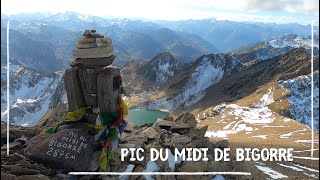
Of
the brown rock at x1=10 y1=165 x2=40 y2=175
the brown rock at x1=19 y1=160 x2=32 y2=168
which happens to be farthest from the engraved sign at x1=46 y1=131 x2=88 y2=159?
the brown rock at x1=10 y1=165 x2=40 y2=175

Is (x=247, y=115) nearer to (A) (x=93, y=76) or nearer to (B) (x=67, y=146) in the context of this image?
(A) (x=93, y=76)

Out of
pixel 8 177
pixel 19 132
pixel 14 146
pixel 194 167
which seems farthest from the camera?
pixel 19 132

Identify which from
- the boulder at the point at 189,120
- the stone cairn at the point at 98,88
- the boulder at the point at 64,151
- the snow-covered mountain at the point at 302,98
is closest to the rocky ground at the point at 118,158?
the boulder at the point at 64,151

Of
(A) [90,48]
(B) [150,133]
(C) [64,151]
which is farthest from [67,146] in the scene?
(B) [150,133]

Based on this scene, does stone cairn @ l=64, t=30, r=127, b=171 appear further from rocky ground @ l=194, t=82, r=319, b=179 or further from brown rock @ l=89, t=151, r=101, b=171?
rocky ground @ l=194, t=82, r=319, b=179

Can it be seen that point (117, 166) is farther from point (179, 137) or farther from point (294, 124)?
point (294, 124)

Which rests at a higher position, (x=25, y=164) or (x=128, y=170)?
(x=25, y=164)
